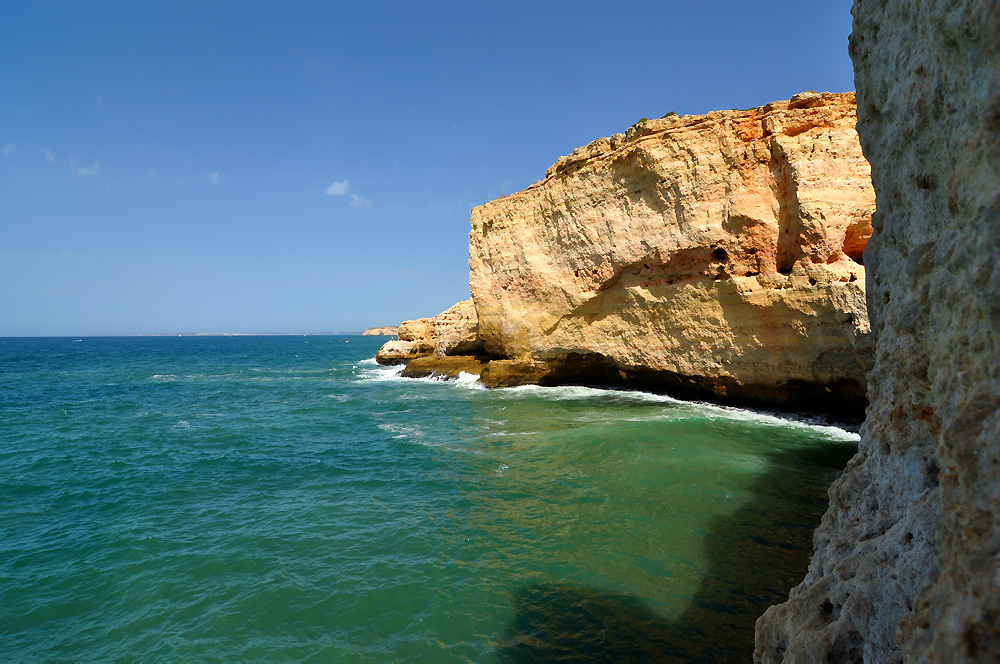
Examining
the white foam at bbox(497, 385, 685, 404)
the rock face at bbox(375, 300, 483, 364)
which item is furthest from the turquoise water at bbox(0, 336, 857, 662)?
the rock face at bbox(375, 300, 483, 364)

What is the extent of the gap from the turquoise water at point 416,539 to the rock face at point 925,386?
2373 mm

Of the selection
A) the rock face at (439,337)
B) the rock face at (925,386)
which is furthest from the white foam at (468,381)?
the rock face at (925,386)

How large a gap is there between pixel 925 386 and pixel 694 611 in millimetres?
3649

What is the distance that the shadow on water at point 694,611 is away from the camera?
463 centimetres

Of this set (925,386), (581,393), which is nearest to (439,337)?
(581,393)

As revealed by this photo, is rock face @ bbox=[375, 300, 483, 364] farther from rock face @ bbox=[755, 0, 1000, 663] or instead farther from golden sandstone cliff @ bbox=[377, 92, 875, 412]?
rock face @ bbox=[755, 0, 1000, 663]

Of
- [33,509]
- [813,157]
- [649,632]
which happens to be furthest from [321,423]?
[813,157]

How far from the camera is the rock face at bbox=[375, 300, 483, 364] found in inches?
1157

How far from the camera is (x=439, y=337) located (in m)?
35.3

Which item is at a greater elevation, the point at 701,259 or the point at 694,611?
the point at 701,259

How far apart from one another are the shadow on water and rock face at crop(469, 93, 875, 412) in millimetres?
6718

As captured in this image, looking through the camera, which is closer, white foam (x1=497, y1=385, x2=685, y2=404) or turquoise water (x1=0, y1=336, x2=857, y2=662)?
turquoise water (x1=0, y1=336, x2=857, y2=662)

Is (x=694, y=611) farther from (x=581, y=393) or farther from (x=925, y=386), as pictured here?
(x=581, y=393)

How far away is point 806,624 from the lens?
2684mm
